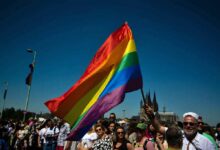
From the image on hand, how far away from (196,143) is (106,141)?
2.35 metres

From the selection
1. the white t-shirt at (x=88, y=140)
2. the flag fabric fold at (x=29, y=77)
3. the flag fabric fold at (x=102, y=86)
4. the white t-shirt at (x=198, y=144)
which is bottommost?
the white t-shirt at (x=198, y=144)

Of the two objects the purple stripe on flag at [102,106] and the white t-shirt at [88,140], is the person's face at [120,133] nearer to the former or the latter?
the purple stripe on flag at [102,106]

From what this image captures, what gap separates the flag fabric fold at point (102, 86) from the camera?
177 inches

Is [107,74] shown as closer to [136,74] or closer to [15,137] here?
[136,74]

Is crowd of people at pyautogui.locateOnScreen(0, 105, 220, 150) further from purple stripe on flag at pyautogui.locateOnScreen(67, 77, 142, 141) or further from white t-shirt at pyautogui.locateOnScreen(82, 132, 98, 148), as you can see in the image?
purple stripe on flag at pyautogui.locateOnScreen(67, 77, 142, 141)

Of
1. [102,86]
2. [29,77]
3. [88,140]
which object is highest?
[29,77]

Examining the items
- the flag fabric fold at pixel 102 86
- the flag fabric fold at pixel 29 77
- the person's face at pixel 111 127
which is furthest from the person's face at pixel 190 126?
the flag fabric fold at pixel 29 77

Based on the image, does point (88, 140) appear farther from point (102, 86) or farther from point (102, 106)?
point (102, 106)

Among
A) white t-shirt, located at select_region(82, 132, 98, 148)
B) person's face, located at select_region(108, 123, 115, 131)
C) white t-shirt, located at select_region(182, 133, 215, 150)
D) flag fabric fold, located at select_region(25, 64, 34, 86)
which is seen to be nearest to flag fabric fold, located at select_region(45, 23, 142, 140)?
white t-shirt, located at select_region(182, 133, 215, 150)

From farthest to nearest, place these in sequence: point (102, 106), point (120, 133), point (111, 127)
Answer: point (111, 127) < point (120, 133) < point (102, 106)

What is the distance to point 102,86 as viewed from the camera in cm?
488

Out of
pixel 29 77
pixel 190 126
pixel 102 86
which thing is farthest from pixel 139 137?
pixel 29 77

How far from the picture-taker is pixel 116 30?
18.1 feet

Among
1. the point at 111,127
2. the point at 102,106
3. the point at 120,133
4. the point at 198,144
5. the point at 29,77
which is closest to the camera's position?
the point at 198,144
